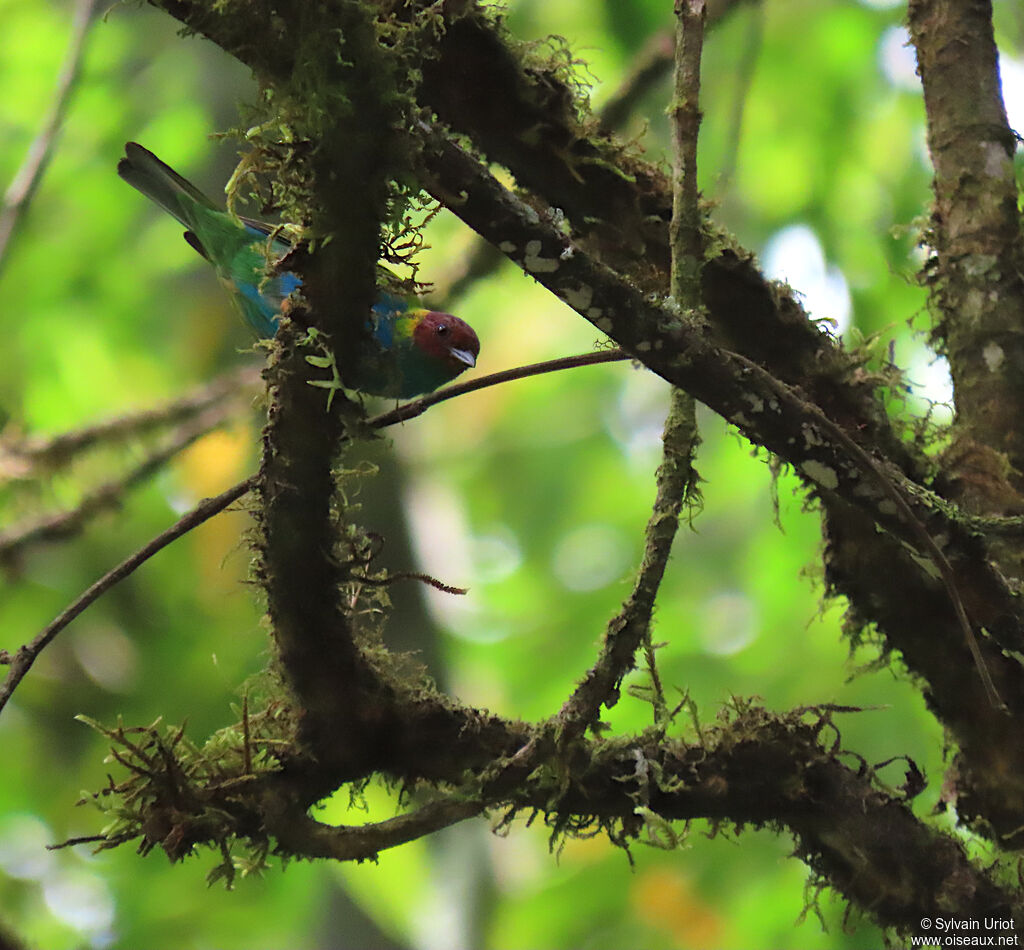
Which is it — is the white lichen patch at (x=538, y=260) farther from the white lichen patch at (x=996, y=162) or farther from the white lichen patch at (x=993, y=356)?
the white lichen patch at (x=996, y=162)

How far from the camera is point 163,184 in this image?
3.06 meters

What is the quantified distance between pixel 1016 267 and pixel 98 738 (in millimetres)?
4848

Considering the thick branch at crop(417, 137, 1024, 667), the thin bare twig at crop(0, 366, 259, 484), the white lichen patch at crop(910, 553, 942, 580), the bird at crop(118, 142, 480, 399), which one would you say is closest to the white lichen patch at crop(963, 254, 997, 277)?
the white lichen patch at crop(910, 553, 942, 580)

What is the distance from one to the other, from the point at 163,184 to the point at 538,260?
1.85 m

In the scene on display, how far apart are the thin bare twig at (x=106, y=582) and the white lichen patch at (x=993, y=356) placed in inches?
74.4

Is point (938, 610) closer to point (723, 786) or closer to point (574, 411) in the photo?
point (723, 786)

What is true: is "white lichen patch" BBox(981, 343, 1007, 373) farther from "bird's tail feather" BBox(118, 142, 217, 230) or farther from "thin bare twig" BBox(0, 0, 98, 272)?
"thin bare twig" BBox(0, 0, 98, 272)

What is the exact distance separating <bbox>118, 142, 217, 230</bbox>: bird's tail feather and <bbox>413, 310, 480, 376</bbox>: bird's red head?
838 millimetres

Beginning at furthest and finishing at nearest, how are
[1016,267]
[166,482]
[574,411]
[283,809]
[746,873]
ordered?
[574,411] → [166,482] → [746,873] → [1016,267] → [283,809]

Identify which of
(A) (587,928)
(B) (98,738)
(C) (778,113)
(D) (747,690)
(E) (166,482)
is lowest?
(A) (587,928)

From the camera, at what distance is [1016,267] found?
8.75 feet

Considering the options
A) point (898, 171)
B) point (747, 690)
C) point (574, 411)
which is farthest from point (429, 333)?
point (574, 411)

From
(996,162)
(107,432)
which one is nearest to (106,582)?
(996,162)

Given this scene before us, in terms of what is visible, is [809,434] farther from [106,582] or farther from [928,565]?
[106,582]
